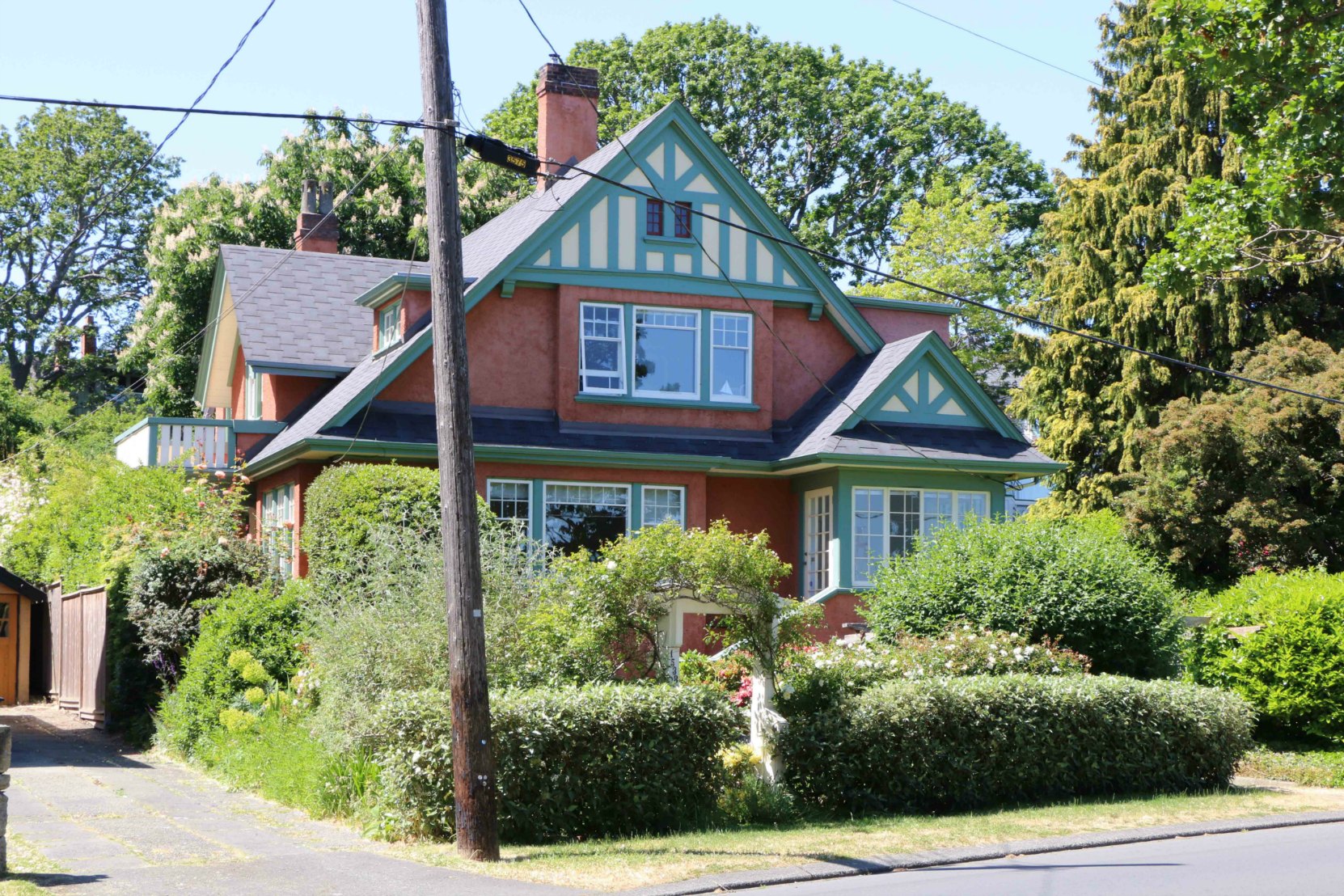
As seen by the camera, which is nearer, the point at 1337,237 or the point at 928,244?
the point at 1337,237

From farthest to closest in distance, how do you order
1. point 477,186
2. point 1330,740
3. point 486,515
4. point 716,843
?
point 477,186 → point 1330,740 → point 486,515 → point 716,843

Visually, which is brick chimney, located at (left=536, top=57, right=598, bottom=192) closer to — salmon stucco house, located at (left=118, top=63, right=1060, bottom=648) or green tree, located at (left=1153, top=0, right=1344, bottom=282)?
salmon stucco house, located at (left=118, top=63, right=1060, bottom=648)

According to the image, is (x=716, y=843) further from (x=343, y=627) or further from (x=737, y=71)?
(x=737, y=71)

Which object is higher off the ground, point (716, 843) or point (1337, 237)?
point (1337, 237)

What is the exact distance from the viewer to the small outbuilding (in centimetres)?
2462

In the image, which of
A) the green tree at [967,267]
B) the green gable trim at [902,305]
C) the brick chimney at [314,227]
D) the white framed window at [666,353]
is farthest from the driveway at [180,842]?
the green tree at [967,267]

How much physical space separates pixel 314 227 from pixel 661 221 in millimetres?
10628

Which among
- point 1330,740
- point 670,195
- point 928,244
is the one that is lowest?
point 1330,740

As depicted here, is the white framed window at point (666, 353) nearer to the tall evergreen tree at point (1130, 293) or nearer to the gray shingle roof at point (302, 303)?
the gray shingle roof at point (302, 303)

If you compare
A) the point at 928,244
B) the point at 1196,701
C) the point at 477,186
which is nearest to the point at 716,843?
the point at 1196,701

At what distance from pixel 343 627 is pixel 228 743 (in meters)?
3.05

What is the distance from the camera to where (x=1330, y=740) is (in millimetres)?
17922

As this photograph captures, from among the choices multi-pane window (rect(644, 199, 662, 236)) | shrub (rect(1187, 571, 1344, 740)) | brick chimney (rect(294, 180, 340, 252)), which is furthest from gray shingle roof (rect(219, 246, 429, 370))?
shrub (rect(1187, 571, 1344, 740))

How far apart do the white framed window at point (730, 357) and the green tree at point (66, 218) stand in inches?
1304
